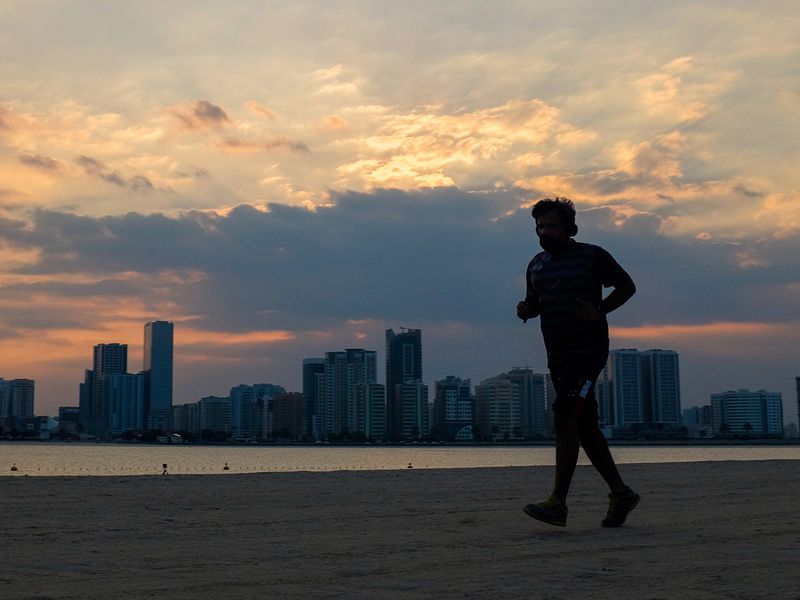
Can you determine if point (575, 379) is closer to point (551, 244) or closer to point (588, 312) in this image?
point (588, 312)

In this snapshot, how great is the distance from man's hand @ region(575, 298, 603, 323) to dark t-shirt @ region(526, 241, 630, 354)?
0.16ft

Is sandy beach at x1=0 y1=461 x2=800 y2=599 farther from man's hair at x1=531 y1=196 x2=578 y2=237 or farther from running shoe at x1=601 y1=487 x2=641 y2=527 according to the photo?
man's hair at x1=531 y1=196 x2=578 y2=237

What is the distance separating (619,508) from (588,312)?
4.18 feet

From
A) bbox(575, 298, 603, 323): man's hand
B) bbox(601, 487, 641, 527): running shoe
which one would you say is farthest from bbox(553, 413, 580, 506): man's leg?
bbox(575, 298, 603, 323): man's hand

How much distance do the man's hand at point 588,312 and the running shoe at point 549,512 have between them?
3.83 ft

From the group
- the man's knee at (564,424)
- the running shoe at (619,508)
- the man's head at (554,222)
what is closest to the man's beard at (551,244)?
the man's head at (554,222)

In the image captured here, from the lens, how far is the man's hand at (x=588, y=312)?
666 cm

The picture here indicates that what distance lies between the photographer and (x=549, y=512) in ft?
21.1

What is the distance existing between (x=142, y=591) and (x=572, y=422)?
3376 mm

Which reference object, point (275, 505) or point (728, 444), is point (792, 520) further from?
point (728, 444)

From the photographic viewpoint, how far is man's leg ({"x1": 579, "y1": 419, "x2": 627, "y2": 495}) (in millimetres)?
6852

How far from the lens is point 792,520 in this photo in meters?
7.04

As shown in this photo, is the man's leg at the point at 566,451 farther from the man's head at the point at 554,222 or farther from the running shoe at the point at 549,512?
the man's head at the point at 554,222

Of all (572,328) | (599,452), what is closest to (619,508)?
(599,452)
